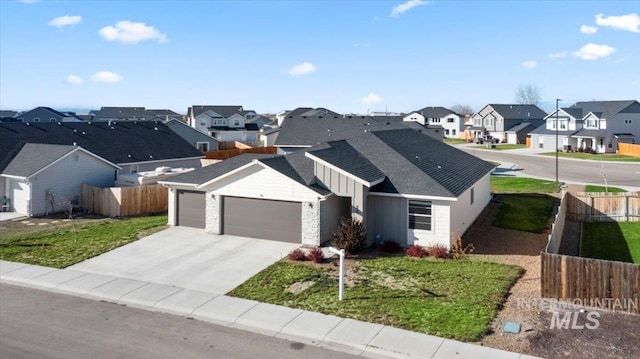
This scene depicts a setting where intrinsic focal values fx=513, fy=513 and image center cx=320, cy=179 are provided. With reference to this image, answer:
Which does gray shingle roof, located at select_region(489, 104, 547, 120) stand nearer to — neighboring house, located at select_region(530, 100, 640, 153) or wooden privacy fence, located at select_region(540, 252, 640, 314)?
neighboring house, located at select_region(530, 100, 640, 153)

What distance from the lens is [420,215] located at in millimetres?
21219

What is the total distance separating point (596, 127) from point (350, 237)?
200ft

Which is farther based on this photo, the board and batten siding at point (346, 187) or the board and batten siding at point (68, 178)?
the board and batten siding at point (68, 178)

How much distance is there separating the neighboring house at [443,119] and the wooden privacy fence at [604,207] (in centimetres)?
7556

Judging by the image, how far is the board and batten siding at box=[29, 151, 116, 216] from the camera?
2873 centimetres

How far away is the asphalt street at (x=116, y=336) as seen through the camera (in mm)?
11938

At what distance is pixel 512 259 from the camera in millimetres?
19609

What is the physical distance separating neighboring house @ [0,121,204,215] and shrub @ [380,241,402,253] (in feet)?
65.6

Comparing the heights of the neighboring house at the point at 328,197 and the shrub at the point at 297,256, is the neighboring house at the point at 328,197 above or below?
above

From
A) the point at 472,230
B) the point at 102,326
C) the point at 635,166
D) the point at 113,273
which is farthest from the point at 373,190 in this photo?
the point at 635,166

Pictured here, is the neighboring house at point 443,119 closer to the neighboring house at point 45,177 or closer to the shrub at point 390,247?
the neighboring house at point 45,177

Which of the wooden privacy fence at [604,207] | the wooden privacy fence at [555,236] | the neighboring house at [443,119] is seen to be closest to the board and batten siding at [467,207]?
the wooden privacy fence at [555,236]

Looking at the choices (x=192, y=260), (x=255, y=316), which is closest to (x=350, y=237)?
(x=192, y=260)

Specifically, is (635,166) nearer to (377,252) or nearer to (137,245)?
(377,252)
